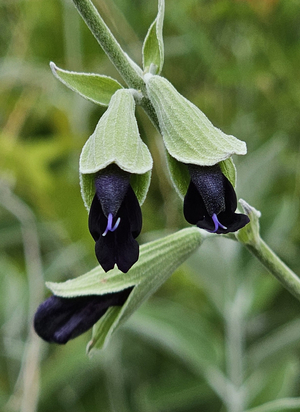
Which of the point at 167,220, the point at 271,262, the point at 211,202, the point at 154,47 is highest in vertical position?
the point at 154,47

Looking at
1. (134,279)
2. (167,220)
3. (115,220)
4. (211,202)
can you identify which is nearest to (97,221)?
(115,220)

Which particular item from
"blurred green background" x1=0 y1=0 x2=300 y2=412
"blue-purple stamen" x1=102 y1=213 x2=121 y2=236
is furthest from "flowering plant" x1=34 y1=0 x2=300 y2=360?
"blurred green background" x1=0 y1=0 x2=300 y2=412

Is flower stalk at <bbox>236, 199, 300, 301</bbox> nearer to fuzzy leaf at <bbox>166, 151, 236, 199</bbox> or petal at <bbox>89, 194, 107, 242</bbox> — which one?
fuzzy leaf at <bbox>166, 151, 236, 199</bbox>

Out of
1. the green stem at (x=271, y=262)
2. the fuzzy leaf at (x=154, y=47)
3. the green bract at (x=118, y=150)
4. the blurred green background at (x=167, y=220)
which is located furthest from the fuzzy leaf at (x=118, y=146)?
the blurred green background at (x=167, y=220)

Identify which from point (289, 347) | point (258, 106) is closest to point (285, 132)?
point (258, 106)

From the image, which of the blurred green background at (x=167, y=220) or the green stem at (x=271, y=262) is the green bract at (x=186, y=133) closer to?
the green stem at (x=271, y=262)

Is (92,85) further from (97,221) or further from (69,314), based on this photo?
(69,314)
